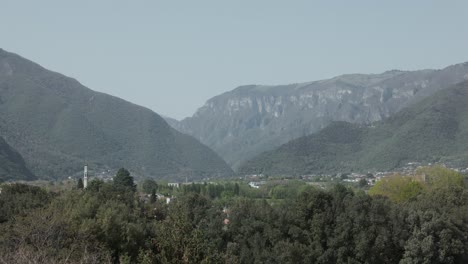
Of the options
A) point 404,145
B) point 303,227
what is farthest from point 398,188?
point 404,145

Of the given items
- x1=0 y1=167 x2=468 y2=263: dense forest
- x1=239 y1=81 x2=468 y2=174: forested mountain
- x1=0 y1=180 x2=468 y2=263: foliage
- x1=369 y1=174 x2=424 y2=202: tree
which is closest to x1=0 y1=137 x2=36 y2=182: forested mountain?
x1=369 y1=174 x2=424 y2=202: tree

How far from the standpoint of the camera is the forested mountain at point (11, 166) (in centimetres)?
12238

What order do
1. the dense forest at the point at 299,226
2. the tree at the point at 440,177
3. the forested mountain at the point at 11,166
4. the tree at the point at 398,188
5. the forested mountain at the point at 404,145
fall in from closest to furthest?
the dense forest at the point at 299,226 < the tree at the point at 398,188 < the tree at the point at 440,177 < the forested mountain at the point at 11,166 < the forested mountain at the point at 404,145

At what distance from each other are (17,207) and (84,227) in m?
10.4

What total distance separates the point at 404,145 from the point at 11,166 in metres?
92.4

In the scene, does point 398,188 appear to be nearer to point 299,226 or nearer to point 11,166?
point 299,226

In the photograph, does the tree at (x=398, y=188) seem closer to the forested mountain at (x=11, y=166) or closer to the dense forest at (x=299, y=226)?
the dense forest at (x=299, y=226)

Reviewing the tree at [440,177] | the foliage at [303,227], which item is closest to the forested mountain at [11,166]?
the tree at [440,177]

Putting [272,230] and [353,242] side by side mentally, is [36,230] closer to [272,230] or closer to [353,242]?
[272,230]

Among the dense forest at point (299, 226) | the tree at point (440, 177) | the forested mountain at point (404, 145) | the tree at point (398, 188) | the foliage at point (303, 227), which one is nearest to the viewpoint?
the dense forest at point (299, 226)

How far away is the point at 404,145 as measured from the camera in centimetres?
16700

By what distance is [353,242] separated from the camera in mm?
39719

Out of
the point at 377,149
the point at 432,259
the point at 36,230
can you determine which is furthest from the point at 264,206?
the point at 377,149

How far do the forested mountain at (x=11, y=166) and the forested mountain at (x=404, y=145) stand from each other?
74.5m
